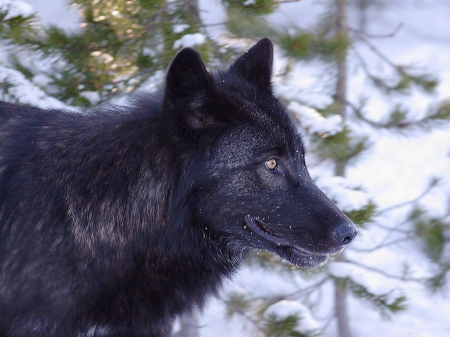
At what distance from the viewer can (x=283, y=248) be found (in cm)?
289

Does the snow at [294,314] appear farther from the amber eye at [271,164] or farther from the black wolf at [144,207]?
the amber eye at [271,164]

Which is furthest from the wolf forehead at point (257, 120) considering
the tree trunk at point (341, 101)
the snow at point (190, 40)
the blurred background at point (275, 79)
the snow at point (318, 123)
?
the tree trunk at point (341, 101)

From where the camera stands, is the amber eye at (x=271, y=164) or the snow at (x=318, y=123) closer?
the amber eye at (x=271, y=164)

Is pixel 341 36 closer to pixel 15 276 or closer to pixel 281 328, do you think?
pixel 281 328

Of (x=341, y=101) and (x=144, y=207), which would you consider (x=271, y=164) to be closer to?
(x=144, y=207)

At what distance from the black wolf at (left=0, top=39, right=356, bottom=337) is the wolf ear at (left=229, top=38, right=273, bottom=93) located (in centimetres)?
21

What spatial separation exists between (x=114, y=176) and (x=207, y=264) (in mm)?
691

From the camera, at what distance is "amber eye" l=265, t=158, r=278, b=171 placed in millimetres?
2811

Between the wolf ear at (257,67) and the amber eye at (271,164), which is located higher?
the wolf ear at (257,67)

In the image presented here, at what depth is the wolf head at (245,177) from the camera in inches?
109

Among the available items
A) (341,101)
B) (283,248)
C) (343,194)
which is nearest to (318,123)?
(343,194)

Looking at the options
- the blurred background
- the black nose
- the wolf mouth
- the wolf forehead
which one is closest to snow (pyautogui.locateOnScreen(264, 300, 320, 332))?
the blurred background

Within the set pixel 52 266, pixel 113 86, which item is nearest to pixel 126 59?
pixel 113 86

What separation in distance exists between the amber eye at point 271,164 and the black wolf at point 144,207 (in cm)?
2
